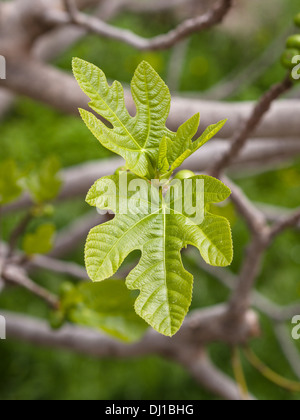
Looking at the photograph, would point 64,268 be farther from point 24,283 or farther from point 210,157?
point 210,157

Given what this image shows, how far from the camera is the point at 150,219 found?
0.25 m

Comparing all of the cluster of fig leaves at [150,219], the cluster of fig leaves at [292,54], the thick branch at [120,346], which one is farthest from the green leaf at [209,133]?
the thick branch at [120,346]

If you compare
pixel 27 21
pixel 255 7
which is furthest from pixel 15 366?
pixel 255 7

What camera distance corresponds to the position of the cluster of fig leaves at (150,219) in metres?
0.23

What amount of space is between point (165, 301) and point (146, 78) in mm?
120

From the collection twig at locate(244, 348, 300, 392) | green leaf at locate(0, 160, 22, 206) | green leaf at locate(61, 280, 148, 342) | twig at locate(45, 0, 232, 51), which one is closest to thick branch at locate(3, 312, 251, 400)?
twig at locate(244, 348, 300, 392)

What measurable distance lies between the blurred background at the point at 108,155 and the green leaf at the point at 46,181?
1.73 ft

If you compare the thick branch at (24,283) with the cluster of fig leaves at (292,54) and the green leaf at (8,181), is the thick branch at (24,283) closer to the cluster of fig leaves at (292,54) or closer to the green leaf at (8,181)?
the green leaf at (8,181)

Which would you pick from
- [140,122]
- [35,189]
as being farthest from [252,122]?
[35,189]

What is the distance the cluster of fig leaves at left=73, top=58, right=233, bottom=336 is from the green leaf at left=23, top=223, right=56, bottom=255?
0.82ft

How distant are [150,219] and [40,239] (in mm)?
278

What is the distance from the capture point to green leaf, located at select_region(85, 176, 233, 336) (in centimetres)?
23
